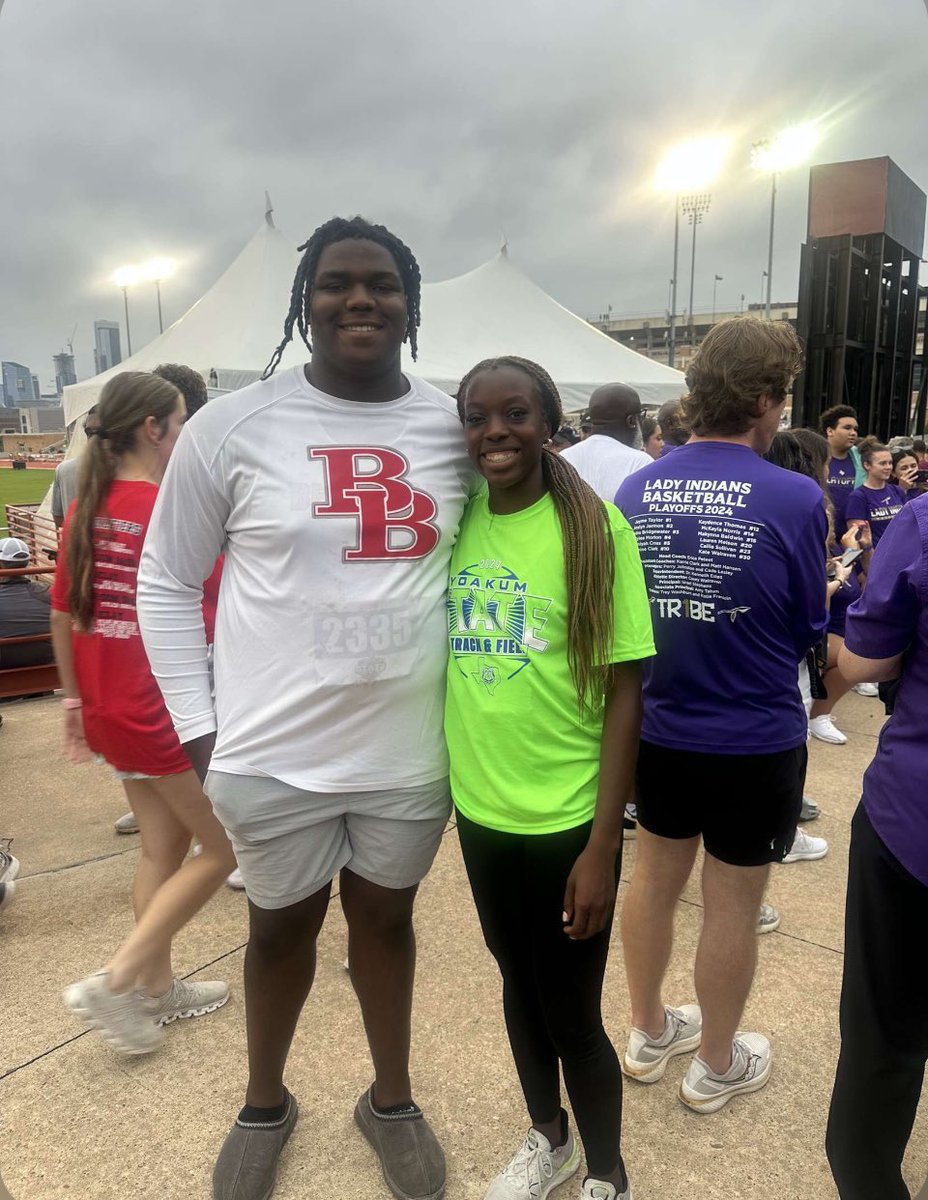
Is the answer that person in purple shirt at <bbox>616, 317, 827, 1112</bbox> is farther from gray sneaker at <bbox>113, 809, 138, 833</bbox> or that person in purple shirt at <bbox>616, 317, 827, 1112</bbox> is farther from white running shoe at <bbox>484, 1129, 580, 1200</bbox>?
gray sneaker at <bbox>113, 809, 138, 833</bbox>

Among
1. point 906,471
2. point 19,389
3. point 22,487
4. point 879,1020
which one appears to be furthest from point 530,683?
point 19,389

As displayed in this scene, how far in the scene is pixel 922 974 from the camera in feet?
4.81

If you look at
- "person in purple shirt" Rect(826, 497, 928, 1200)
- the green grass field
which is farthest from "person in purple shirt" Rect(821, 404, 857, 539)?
the green grass field

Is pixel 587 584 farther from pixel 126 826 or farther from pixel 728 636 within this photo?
pixel 126 826

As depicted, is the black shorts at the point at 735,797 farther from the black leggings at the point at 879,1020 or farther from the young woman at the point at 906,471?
the young woman at the point at 906,471

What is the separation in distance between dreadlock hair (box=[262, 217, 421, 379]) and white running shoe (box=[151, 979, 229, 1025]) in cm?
188

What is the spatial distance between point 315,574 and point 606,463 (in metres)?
2.29

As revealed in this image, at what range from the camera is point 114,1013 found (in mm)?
2008

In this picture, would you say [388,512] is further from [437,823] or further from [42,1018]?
[42,1018]

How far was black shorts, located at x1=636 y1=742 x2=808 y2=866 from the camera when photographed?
1.89m

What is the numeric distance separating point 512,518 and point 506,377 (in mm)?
288

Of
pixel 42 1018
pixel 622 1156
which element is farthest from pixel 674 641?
pixel 42 1018

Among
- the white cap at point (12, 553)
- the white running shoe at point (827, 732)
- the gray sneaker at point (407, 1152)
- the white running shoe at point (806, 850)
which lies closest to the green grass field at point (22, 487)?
the white cap at point (12, 553)

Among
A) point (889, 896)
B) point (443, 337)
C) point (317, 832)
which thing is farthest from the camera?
point (443, 337)
